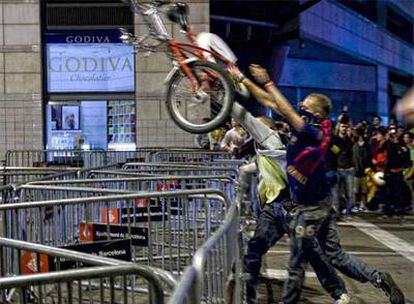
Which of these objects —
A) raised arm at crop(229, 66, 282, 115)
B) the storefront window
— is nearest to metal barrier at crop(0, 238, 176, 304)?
raised arm at crop(229, 66, 282, 115)

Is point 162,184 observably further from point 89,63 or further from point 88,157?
point 89,63

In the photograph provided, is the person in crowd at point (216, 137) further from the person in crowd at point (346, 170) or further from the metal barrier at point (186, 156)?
the person in crowd at point (346, 170)

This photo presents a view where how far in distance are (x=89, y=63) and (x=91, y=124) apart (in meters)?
1.61

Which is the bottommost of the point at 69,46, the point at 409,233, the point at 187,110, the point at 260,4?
the point at 409,233

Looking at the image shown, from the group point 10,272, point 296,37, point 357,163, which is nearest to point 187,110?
point 10,272

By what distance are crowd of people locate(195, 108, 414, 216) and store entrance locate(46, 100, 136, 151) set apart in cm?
448

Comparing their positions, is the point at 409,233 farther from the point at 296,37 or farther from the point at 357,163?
the point at 296,37

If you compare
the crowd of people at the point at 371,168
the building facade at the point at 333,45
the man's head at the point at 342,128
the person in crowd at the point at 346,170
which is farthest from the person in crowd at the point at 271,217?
the building facade at the point at 333,45

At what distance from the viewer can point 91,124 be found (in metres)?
18.4

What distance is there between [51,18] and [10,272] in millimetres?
14783

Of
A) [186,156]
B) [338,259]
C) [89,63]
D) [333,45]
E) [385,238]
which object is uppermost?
[333,45]

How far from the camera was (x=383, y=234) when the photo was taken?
10.9 m

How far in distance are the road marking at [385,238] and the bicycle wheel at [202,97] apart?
334cm

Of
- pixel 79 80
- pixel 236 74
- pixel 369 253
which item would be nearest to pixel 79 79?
pixel 79 80
